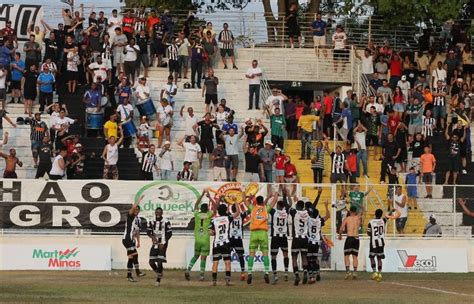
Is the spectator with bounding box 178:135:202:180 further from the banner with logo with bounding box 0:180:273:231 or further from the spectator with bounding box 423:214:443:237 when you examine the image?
the spectator with bounding box 423:214:443:237

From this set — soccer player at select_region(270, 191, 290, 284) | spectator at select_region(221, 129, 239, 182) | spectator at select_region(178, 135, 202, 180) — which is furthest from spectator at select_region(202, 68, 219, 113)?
soccer player at select_region(270, 191, 290, 284)

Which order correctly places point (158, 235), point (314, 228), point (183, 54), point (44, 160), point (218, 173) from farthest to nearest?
1. point (183, 54)
2. point (218, 173)
3. point (44, 160)
4. point (314, 228)
5. point (158, 235)

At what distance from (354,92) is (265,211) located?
52.6ft

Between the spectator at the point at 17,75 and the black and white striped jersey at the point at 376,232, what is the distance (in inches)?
544

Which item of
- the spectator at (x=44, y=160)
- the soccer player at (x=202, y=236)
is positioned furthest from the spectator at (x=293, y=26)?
the soccer player at (x=202, y=236)

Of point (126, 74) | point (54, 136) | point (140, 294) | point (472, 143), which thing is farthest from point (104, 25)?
point (140, 294)

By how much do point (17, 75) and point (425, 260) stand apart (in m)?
15.0

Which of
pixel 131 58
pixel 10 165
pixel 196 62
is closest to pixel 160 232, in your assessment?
pixel 10 165

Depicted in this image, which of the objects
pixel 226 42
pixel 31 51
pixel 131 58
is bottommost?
pixel 131 58

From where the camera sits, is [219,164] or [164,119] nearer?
[219,164]

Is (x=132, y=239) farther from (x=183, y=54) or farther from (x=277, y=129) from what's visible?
(x=183, y=54)

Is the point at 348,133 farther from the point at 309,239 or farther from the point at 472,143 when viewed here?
the point at 309,239

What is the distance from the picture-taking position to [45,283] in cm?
3017

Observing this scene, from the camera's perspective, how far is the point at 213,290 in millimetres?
29250
